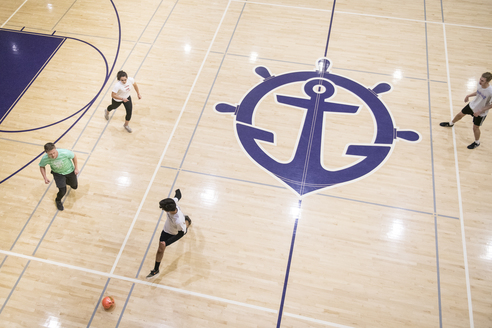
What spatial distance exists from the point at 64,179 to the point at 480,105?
339 inches

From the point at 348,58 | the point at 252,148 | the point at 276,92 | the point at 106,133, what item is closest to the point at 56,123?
the point at 106,133

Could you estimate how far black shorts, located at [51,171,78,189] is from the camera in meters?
7.10

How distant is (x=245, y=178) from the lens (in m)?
7.89

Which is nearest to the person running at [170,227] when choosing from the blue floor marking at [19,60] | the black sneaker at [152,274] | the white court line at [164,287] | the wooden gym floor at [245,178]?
the black sneaker at [152,274]

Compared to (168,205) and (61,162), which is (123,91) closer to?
(61,162)

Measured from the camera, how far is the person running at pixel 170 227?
5879 millimetres

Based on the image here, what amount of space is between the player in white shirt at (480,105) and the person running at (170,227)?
644 cm

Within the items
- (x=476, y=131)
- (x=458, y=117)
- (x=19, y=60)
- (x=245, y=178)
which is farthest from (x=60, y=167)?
(x=476, y=131)

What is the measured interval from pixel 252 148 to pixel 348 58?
4.11m

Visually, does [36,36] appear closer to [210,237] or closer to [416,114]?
[210,237]

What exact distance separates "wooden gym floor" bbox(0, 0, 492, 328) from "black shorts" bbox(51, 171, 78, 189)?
44 centimetres

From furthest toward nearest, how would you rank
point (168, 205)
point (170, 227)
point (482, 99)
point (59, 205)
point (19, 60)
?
point (19, 60), point (482, 99), point (59, 205), point (170, 227), point (168, 205)

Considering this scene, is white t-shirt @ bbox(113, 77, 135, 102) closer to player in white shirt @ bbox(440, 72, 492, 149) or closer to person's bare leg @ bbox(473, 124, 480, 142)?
player in white shirt @ bbox(440, 72, 492, 149)

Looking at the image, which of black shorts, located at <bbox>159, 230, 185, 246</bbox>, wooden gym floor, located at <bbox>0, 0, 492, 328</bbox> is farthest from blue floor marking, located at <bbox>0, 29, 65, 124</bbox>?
black shorts, located at <bbox>159, 230, 185, 246</bbox>
